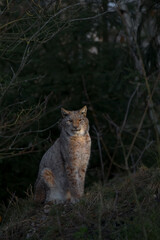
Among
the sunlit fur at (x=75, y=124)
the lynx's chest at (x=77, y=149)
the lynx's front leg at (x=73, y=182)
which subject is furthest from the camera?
the sunlit fur at (x=75, y=124)

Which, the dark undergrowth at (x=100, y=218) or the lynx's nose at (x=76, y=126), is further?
→ the lynx's nose at (x=76, y=126)

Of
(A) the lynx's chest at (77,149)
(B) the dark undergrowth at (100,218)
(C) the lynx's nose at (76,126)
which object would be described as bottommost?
(B) the dark undergrowth at (100,218)

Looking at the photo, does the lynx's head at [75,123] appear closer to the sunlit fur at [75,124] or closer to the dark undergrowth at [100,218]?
the sunlit fur at [75,124]

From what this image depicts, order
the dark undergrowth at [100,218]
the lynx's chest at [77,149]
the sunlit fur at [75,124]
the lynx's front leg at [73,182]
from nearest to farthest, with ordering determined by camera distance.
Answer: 1. the dark undergrowth at [100,218]
2. the lynx's front leg at [73,182]
3. the lynx's chest at [77,149]
4. the sunlit fur at [75,124]

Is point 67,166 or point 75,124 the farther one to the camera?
point 75,124

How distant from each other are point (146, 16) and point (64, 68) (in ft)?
10.6

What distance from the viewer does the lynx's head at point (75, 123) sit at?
6.44 meters

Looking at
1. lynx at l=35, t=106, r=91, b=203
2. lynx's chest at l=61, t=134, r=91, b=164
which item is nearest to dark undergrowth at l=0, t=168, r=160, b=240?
lynx at l=35, t=106, r=91, b=203

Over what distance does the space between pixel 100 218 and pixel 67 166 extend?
165 centimetres

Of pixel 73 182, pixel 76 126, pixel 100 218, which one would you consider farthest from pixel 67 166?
pixel 100 218

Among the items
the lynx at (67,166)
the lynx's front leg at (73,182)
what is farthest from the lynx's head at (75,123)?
the lynx's front leg at (73,182)

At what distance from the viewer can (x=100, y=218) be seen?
471 cm

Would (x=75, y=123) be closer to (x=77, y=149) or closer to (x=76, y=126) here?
(x=76, y=126)

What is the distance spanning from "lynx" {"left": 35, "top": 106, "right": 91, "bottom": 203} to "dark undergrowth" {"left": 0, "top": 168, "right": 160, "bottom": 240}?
1.09 ft
